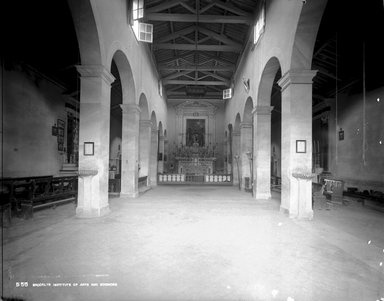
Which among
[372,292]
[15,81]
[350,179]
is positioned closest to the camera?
[372,292]

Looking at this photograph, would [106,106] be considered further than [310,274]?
Yes

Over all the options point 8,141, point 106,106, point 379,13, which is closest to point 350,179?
point 379,13

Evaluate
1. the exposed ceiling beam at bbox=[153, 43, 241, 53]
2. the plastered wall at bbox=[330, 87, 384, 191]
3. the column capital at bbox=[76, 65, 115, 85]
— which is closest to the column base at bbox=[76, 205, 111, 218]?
the column capital at bbox=[76, 65, 115, 85]

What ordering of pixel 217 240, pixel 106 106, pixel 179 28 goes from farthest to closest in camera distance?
pixel 179 28, pixel 106 106, pixel 217 240

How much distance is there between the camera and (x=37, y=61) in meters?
9.94

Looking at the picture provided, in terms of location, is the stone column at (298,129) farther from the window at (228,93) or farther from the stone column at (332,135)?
the window at (228,93)

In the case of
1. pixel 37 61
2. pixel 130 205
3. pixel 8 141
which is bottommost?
pixel 130 205

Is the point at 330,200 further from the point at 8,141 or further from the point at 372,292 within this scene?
the point at 8,141

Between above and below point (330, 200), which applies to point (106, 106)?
above

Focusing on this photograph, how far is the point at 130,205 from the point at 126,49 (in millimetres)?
5394

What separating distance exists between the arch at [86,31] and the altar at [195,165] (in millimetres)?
14967

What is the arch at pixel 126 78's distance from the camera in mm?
9067

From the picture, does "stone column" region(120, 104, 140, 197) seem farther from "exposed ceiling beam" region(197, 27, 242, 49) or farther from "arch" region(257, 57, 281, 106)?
"exposed ceiling beam" region(197, 27, 242, 49)

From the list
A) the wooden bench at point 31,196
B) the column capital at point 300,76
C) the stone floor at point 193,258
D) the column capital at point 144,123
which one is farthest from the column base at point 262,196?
the wooden bench at point 31,196
